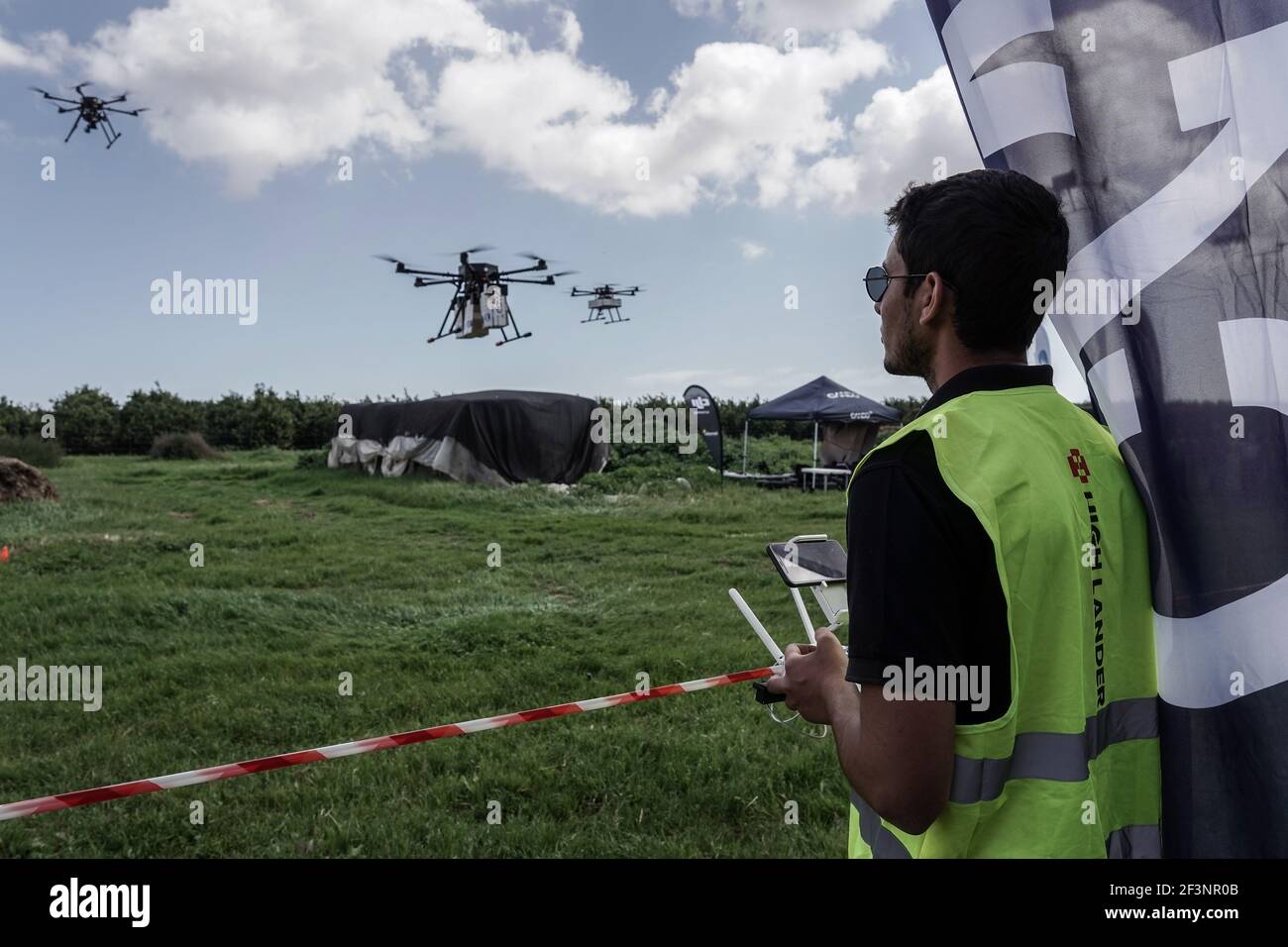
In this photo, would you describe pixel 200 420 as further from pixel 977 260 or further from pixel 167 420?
pixel 977 260

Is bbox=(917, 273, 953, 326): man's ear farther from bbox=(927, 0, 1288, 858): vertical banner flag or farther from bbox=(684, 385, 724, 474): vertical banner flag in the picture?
bbox=(684, 385, 724, 474): vertical banner flag

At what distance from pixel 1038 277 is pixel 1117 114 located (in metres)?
0.78

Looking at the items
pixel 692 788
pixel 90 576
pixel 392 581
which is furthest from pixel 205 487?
pixel 692 788

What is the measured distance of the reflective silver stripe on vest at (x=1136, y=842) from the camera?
1761mm

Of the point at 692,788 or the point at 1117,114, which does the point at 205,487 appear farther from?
the point at 1117,114

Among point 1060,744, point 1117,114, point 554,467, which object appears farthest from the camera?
point 554,467

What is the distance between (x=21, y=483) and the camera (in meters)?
15.4

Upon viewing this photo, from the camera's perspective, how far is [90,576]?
9.80 meters

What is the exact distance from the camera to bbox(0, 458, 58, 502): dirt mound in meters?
15.2

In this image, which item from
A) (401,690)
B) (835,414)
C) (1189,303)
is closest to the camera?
(1189,303)

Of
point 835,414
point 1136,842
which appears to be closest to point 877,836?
point 1136,842

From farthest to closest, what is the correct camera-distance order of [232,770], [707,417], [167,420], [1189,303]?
[167,420] → [707,417] → [232,770] → [1189,303]

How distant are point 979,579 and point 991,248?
60cm
